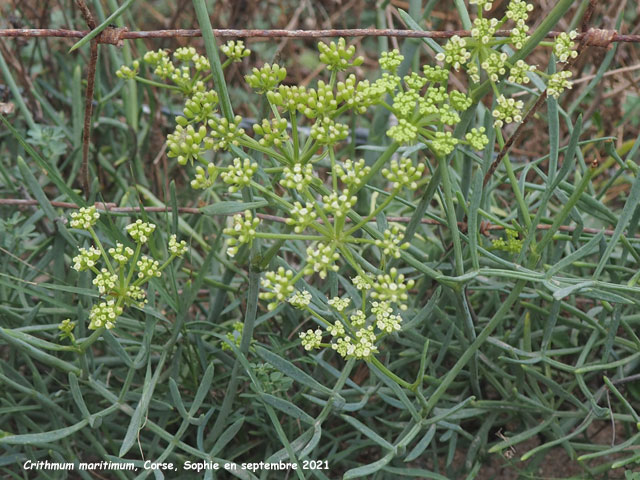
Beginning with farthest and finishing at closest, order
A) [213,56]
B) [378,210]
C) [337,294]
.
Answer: [337,294], [213,56], [378,210]

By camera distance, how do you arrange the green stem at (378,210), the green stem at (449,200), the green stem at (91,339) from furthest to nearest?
the green stem at (91,339) → the green stem at (449,200) → the green stem at (378,210)

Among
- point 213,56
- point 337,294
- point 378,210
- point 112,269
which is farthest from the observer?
point 337,294

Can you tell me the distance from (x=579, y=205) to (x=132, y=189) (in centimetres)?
127

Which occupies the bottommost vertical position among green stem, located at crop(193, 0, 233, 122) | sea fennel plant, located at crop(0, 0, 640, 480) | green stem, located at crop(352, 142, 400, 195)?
sea fennel plant, located at crop(0, 0, 640, 480)

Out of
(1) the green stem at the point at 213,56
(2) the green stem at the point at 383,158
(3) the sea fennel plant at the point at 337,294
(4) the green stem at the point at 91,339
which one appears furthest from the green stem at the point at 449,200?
(4) the green stem at the point at 91,339

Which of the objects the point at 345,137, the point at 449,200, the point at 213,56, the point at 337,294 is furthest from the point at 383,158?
the point at 337,294

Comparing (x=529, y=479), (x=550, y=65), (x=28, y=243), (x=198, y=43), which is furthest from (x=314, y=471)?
(x=198, y=43)

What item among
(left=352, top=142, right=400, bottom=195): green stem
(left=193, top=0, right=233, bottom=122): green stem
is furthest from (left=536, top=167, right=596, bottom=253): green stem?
(left=193, top=0, right=233, bottom=122): green stem

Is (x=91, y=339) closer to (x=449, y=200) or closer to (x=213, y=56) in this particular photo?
(x=213, y=56)

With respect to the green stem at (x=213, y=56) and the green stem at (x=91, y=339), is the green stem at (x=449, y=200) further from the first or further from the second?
the green stem at (x=91, y=339)

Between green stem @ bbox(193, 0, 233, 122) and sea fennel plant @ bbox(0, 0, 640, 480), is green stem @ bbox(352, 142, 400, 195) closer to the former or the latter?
sea fennel plant @ bbox(0, 0, 640, 480)

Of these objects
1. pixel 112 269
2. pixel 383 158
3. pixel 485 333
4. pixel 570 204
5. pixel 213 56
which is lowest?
pixel 485 333

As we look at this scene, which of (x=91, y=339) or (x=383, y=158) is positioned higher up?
(x=383, y=158)

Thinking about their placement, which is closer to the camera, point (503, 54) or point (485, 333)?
point (503, 54)
